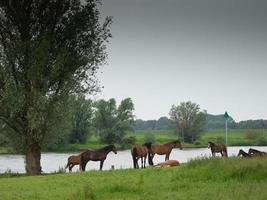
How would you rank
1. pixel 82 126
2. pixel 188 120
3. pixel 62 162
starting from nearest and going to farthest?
pixel 62 162 < pixel 82 126 < pixel 188 120

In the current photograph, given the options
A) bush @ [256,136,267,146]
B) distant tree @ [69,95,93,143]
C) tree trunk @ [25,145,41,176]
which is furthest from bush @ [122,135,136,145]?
tree trunk @ [25,145,41,176]

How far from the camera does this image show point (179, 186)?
49.2 feet

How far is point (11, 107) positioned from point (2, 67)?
8.05ft

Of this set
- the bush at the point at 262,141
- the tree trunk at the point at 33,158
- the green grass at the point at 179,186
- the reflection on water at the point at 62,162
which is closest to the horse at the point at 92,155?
the tree trunk at the point at 33,158

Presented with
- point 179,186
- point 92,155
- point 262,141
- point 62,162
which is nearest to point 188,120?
point 262,141

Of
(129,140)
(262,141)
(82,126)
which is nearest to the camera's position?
(129,140)

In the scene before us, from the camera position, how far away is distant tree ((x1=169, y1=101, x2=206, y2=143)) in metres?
114

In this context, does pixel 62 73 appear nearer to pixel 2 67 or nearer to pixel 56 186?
pixel 2 67

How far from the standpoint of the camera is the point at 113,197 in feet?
45.3

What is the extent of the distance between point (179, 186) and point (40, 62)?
14.8 meters

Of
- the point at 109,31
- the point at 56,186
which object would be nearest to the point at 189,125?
the point at 109,31

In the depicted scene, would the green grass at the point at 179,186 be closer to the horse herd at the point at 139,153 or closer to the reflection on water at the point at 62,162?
the horse herd at the point at 139,153

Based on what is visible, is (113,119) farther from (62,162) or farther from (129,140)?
(62,162)

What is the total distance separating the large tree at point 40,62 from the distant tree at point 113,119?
6280 centimetres
